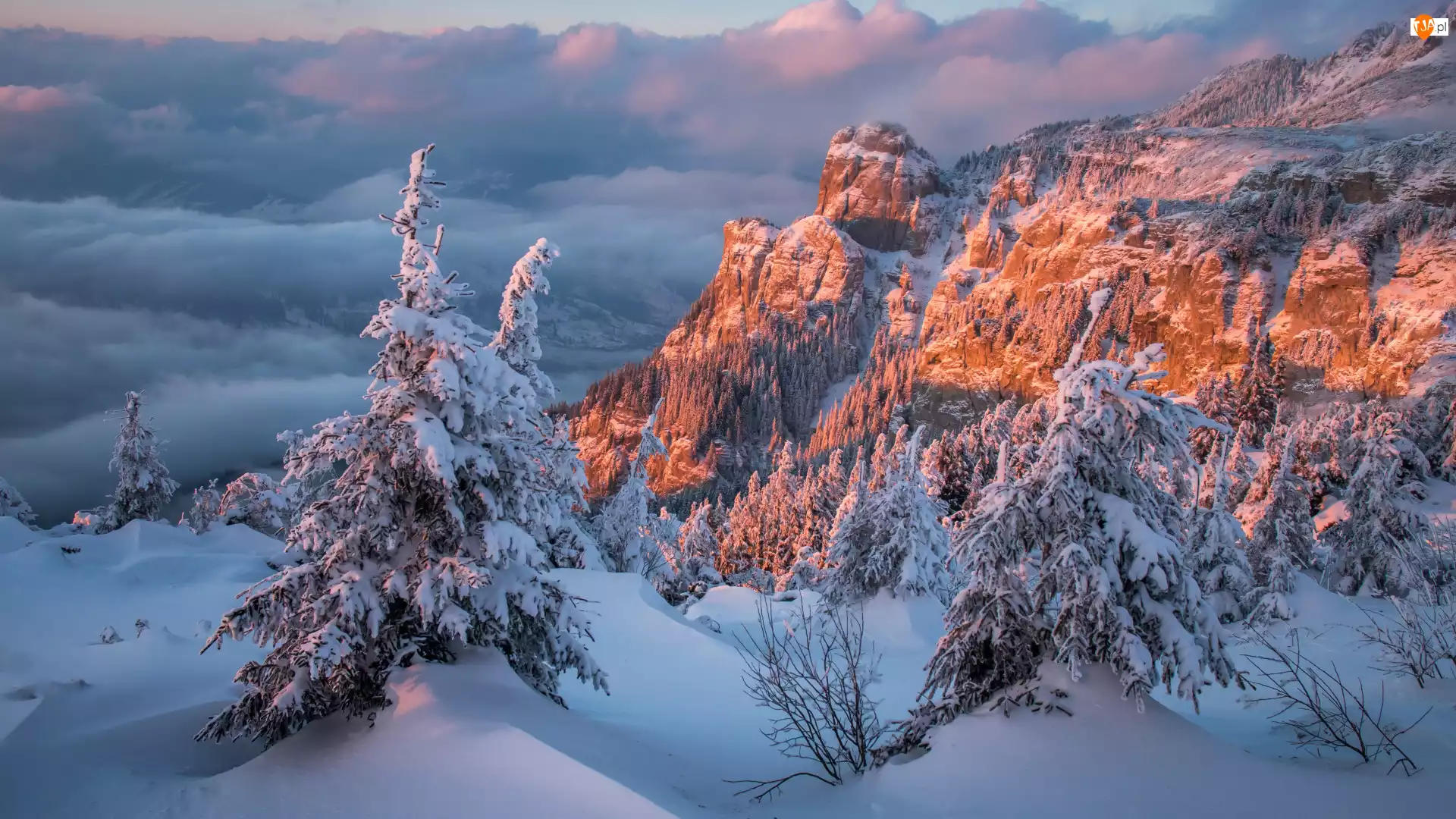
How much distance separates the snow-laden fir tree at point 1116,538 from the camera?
24.7 ft

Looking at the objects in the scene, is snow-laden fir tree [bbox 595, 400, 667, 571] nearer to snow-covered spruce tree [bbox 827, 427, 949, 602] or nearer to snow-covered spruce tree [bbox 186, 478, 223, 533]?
snow-covered spruce tree [bbox 827, 427, 949, 602]

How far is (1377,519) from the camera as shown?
26469 mm

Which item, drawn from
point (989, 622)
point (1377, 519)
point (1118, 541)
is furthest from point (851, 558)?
point (1377, 519)

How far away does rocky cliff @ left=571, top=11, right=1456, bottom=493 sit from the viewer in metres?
91.4

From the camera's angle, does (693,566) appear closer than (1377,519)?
No

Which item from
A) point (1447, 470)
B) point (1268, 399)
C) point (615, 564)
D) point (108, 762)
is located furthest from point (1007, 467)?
point (1268, 399)

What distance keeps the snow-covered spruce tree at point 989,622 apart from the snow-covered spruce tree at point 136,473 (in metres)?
33.8

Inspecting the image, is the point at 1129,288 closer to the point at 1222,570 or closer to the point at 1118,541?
the point at 1222,570

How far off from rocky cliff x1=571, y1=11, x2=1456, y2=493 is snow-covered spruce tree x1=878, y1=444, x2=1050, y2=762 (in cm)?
6272

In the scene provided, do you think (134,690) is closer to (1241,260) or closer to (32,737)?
(32,737)

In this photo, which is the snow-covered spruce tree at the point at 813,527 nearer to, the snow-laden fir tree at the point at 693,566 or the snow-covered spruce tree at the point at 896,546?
the snow-laden fir tree at the point at 693,566

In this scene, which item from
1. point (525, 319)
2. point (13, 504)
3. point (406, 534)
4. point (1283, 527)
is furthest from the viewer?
point (13, 504)

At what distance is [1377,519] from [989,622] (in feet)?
91.6

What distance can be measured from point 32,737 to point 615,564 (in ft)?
75.6
